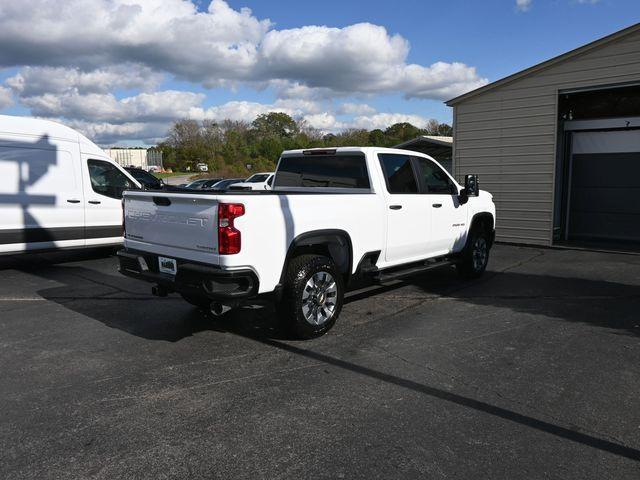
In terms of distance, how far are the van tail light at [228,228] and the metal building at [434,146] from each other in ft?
69.0

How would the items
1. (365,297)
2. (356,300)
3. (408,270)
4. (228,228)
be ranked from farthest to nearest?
(365,297) < (356,300) < (408,270) < (228,228)

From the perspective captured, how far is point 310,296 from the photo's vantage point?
5168 mm

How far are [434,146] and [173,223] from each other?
909 inches

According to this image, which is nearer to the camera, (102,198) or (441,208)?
(441,208)

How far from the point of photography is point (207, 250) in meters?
4.59

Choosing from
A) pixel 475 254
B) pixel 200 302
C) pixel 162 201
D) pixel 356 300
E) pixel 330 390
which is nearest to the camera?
pixel 330 390

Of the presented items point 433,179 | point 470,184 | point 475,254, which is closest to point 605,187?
point 475,254

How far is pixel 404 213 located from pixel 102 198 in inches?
235

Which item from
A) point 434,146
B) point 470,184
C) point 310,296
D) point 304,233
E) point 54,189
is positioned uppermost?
point 434,146

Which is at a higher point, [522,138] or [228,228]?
[522,138]

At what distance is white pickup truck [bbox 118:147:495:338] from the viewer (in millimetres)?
4535

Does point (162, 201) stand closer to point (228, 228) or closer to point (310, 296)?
point (228, 228)

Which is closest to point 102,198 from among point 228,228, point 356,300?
point 356,300

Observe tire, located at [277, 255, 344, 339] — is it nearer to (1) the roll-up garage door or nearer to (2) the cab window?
(2) the cab window
